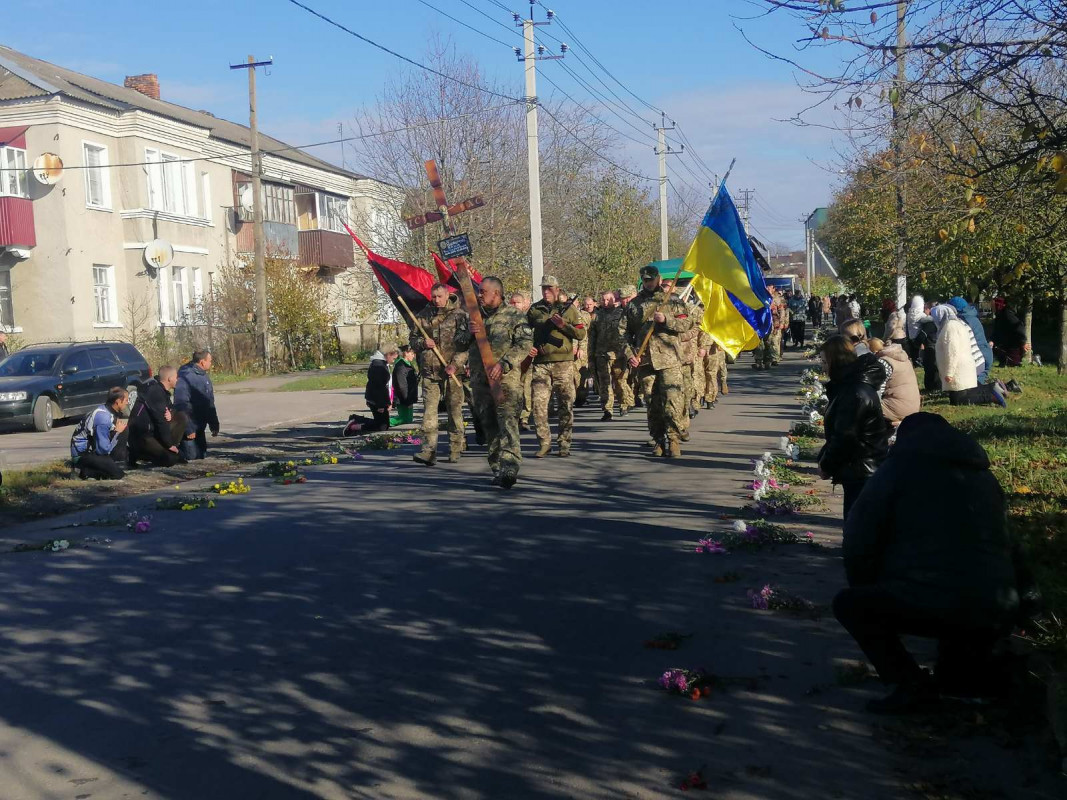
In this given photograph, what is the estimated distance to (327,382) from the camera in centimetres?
3123

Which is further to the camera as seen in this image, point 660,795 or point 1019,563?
point 1019,563

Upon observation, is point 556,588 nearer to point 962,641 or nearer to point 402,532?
point 402,532

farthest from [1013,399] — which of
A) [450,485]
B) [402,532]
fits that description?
[402,532]

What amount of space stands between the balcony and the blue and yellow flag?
32875 millimetres

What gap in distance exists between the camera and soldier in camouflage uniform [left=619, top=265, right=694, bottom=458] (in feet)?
43.9

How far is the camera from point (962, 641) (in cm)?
488

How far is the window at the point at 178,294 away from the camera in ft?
127

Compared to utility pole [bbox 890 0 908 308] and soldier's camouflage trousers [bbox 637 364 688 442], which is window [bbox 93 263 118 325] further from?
soldier's camouflage trousers [bbox 637 364 688 442]

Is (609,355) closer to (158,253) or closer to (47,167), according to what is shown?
(47,167)

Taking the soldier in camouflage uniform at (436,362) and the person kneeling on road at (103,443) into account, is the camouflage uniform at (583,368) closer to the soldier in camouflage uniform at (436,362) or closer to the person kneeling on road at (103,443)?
the soldier in camouflage uniform at (436,362)

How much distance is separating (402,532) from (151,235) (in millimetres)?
30428

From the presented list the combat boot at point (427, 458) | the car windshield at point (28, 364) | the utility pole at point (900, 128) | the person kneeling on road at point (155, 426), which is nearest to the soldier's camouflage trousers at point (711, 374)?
the utility pole at point (900, 128)

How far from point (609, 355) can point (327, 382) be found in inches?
559

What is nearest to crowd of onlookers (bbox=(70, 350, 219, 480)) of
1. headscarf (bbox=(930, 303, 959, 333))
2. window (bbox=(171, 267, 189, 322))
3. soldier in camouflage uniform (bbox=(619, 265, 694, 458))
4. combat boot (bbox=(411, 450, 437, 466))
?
combat boot (bbox=(411, 450, 437, 466))
